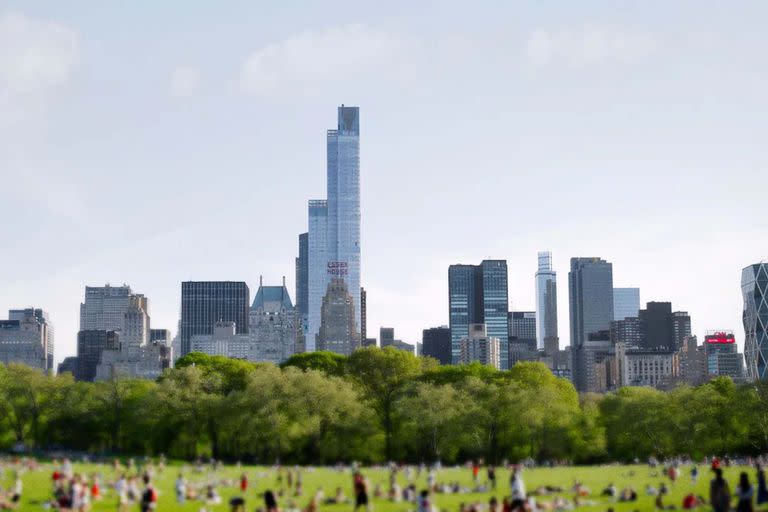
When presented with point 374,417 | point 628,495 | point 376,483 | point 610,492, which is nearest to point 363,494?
point 376,483

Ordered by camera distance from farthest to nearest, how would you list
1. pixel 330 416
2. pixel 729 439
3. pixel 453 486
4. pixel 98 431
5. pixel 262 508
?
pixel 98 431 → pixel 729 439 → pixel 330 416 → pixel 453 486 → pixel 262 508

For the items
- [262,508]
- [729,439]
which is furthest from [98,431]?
[262,508]

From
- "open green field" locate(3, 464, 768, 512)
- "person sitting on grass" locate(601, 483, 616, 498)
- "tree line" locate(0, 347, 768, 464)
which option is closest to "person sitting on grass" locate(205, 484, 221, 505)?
"open green field" locate(3, 464, 768, 512)

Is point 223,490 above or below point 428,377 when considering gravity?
below

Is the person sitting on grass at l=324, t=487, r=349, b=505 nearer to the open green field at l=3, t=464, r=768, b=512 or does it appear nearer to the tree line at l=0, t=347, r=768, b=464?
the open green field at l=3, t=464, r=768, b=512

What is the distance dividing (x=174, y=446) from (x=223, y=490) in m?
48.0

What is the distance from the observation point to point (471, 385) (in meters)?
110

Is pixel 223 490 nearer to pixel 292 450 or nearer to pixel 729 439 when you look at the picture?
pixel 292 450

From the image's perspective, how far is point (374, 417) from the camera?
107625 millimetres

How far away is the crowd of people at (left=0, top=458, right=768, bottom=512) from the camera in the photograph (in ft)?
159

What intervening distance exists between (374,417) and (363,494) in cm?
5853

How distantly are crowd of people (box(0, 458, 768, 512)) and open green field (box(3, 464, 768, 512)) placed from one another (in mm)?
140

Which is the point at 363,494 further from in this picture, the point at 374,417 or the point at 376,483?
the point at 374,417

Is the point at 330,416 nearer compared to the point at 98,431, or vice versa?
the point at 330,416
